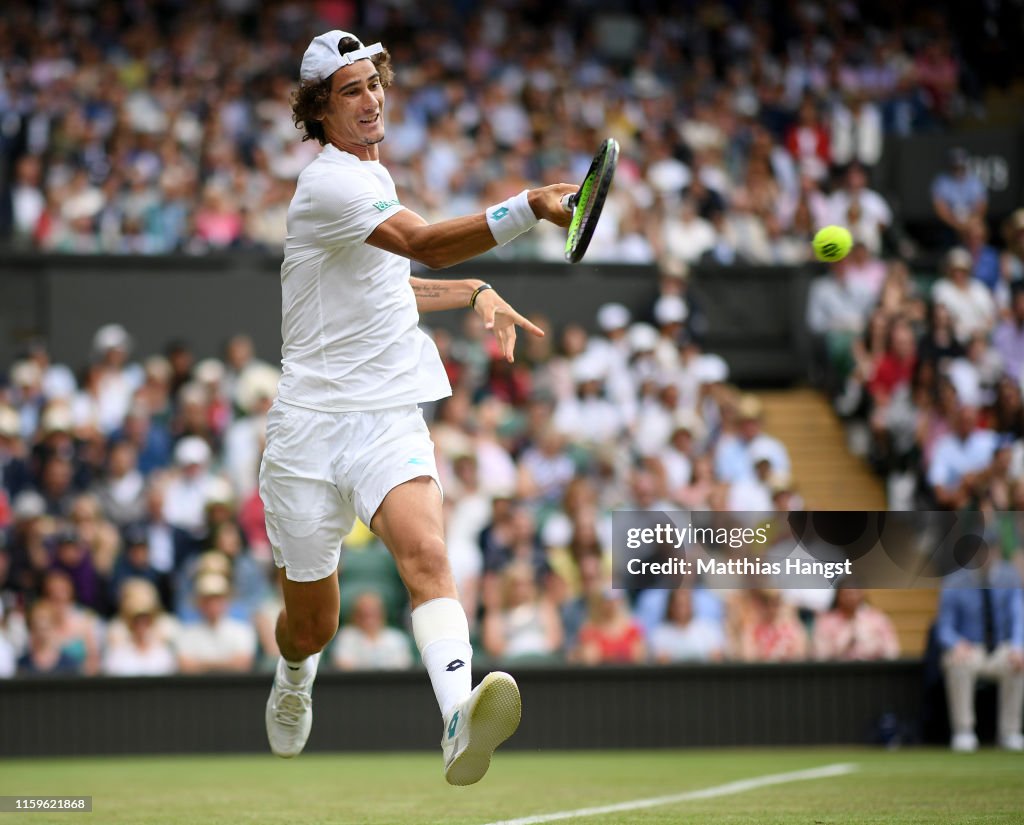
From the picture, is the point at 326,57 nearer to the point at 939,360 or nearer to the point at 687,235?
the point at 939,360

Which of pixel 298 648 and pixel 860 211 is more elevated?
pixel 860 211

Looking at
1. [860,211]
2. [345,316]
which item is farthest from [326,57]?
[860,211]

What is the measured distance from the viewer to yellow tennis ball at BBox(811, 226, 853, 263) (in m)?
8.73

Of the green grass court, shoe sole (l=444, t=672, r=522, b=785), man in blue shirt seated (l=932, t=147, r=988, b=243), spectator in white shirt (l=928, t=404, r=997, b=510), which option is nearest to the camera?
shoe sole (l=444, t=672, r=522, b=785)

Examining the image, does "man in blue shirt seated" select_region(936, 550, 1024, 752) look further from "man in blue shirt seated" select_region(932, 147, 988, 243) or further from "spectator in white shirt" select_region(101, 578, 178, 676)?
"man in blue shirt seated" select_region(932, 147, 988, 243)

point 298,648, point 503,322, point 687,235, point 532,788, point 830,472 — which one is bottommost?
point 532,788

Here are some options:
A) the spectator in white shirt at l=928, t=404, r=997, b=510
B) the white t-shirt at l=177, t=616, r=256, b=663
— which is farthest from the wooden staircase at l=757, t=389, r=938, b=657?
the white t-shirt at l=177, t=616, r=256, b=663

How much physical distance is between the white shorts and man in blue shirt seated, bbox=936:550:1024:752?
644 cm

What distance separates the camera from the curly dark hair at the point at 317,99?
19.9 ft

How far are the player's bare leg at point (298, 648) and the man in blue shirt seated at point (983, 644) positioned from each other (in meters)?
5.86

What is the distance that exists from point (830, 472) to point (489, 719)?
10806 millimetres

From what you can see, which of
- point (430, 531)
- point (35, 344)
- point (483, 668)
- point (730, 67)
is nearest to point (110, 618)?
point (483, 668)

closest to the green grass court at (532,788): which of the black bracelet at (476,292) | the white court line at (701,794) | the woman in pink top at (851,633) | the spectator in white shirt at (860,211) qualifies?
the white court line at (701,794)

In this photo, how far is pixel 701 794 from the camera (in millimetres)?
7789
